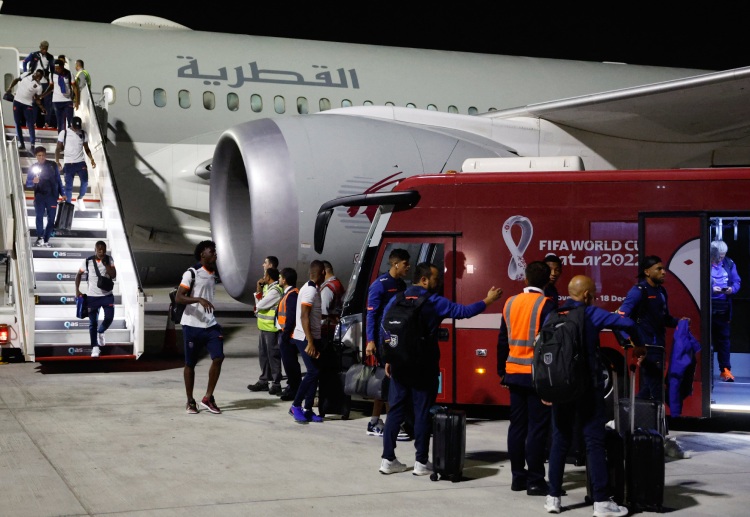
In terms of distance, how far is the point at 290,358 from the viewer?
9.83 meters

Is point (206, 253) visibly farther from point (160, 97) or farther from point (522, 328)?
point (160, 97)

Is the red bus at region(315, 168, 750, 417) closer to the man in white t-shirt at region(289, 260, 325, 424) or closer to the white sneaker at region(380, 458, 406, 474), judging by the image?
the man in white t-shirt at region(289, 260, 325, 424)

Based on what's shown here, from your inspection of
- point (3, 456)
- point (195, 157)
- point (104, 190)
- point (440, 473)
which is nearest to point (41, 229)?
point (104, 190)

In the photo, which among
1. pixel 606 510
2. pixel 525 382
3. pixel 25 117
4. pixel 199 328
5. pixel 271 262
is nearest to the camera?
pixel 606 510

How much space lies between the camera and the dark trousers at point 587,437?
6.12 metres

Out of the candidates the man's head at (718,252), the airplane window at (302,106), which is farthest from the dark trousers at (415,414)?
the airplane window at (302,106)

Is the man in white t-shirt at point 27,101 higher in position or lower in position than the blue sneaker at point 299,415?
higher

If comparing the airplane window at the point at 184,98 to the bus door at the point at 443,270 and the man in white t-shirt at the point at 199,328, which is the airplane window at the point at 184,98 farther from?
the bus door at the point at 443,270

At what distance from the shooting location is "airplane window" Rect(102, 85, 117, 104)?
15336mm

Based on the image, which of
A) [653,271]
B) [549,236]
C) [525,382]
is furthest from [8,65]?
[525,382]

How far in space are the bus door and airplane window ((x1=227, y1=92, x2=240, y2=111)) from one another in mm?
7493

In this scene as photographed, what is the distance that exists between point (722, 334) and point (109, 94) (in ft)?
31.2

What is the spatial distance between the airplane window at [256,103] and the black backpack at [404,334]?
9.96m

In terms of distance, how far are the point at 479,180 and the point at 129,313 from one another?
217 inches
